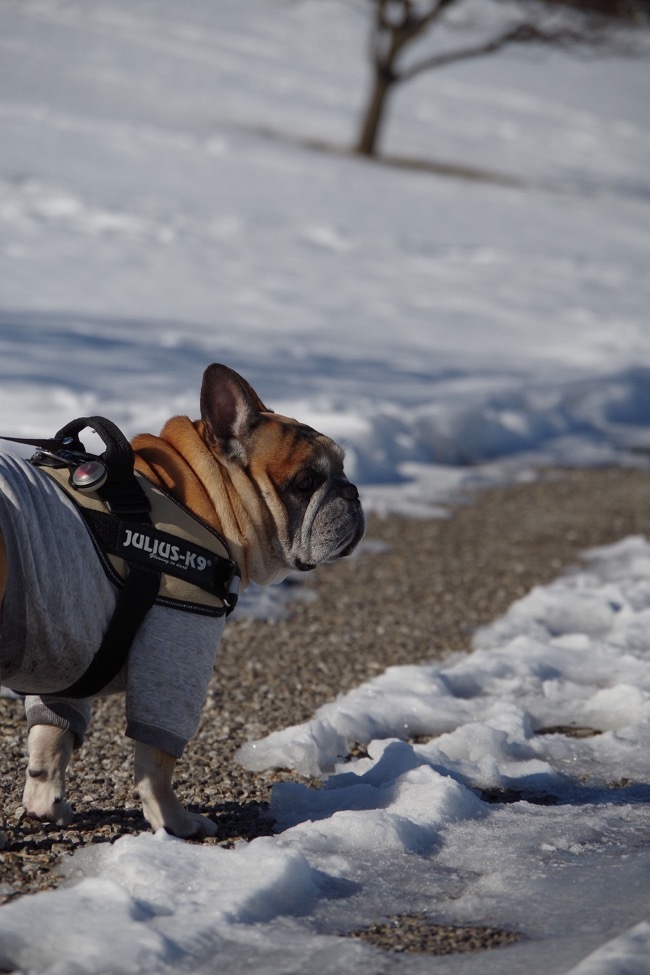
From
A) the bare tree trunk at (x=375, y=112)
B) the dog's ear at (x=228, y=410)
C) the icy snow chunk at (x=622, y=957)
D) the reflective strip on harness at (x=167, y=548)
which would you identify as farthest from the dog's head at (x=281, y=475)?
the bare tree trunk at (x=375, y=112)

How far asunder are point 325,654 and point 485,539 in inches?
81.3

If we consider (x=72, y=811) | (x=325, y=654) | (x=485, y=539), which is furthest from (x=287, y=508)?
(x=485, y=539)

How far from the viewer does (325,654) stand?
4586mm

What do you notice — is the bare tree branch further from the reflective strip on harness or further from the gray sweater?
the gray sweater

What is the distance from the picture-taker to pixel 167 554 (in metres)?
2.75

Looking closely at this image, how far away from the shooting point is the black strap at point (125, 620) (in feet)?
8.89

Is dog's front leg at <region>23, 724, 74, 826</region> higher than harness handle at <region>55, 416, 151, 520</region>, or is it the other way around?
harness handle at <region>55, 416, 151, 520</region>

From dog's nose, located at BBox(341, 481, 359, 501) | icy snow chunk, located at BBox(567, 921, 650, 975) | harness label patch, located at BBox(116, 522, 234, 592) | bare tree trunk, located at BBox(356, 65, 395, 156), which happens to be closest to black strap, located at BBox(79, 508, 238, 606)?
harness label patch, located at BBox(116, 522, 234, 592)

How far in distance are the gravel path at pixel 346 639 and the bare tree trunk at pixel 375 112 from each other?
626 inches

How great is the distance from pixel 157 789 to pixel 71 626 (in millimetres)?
466

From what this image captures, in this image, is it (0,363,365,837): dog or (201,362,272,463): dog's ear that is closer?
(0,363,365,837): dog

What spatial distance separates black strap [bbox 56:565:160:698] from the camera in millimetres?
2711

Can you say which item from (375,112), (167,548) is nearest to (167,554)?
(167,548)

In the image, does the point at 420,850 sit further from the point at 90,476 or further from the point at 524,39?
the point at 524,39
